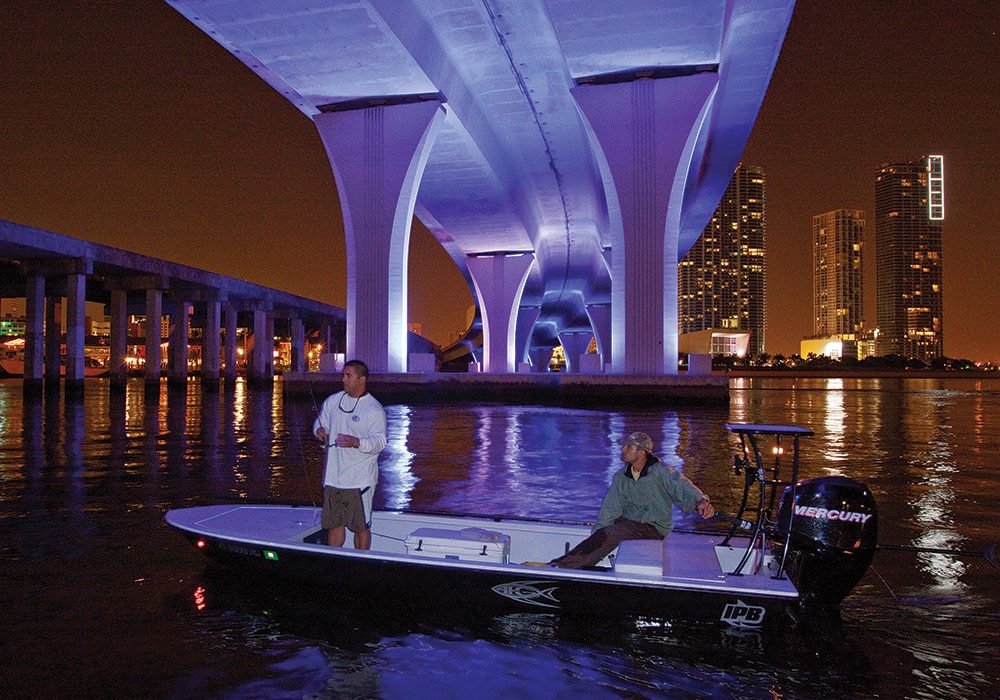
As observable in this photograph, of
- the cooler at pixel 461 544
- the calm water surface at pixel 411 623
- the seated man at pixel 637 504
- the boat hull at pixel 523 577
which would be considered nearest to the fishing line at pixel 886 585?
the calm water surface at pixel 411 623

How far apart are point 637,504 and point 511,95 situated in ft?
115

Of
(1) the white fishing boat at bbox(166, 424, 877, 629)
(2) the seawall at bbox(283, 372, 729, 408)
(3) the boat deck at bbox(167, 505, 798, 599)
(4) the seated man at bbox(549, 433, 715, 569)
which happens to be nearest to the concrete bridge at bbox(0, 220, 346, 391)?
(2) the seawall at bbox(283, 372, 729, 408)

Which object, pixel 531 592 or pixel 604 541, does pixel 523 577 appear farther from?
pixel 604 541

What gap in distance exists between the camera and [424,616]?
237 inches

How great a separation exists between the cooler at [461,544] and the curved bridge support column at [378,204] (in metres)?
28.0

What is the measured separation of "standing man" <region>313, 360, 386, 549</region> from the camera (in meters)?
6.50

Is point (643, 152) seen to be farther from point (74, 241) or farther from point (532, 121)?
point (74, 241)

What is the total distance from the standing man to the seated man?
1752 mm

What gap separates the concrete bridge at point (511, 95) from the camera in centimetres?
2805

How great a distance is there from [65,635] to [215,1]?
2637cm

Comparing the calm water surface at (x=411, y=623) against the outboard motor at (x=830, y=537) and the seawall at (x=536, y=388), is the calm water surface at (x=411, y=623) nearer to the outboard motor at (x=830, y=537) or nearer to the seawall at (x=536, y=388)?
the outboard motor at (x=830, y=537)

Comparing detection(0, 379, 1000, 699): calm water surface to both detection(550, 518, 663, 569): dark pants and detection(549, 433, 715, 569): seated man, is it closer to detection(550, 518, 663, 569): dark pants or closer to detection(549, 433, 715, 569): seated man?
detection(550, 518, 663, 569): dark pants

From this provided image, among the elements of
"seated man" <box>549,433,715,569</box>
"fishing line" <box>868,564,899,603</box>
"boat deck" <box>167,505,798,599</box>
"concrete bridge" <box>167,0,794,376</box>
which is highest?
"concrete bridge" <box>167,0,794,376</box>

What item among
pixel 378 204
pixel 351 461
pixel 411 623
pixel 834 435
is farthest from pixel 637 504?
pixel 378 204
